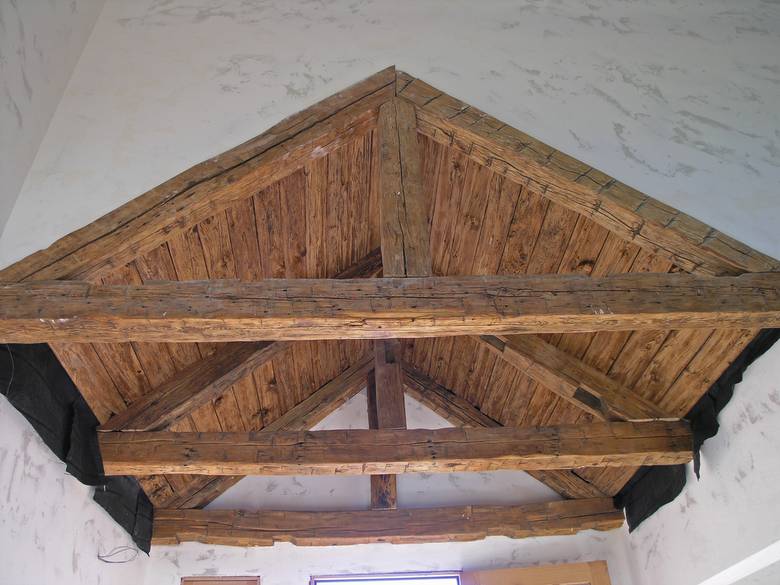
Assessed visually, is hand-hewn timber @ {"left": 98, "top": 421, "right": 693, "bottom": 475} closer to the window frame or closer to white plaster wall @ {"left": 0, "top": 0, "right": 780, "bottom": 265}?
the window frame

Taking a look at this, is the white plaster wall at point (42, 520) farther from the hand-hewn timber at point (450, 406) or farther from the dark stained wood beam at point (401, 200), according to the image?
the hand-hewn timber at point (450, 406)

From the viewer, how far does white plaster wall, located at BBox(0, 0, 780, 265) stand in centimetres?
353

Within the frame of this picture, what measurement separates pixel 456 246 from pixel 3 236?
2491mm

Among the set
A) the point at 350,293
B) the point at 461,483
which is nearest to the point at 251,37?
the point at 350,293

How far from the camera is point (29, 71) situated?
11.5ft

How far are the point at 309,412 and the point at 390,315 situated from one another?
2.67m

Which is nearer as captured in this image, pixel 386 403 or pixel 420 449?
pixel 420 449

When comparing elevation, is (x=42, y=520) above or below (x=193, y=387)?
below

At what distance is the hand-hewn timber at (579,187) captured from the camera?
3.22 meters

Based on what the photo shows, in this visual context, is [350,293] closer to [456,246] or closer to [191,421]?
[456,246]

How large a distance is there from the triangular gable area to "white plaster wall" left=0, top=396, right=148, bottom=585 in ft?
0.98

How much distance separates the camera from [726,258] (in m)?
3.18

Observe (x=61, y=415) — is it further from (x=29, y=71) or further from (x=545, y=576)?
(x=545, y=576)

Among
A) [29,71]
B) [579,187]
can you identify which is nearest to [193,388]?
[29,71]
